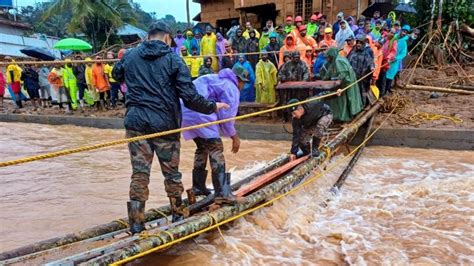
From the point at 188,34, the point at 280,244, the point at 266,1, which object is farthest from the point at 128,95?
the point at 266,1

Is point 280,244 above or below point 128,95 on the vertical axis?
below

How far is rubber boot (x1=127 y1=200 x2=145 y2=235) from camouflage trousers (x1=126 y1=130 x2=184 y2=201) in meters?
0.04

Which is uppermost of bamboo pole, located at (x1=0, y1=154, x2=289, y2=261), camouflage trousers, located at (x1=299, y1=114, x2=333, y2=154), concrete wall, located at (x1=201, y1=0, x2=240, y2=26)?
concrete wall, located at (x1=201, y1=0, x2=240, y2=26)

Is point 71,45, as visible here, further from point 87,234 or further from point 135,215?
point 135,215

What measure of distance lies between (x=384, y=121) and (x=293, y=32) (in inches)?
116

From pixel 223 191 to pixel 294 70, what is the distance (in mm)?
5020

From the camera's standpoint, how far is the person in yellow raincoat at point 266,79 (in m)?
9.30

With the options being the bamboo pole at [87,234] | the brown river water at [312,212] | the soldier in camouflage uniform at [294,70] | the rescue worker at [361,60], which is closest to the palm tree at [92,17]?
the soldier in camouflage uniform at [294,70]

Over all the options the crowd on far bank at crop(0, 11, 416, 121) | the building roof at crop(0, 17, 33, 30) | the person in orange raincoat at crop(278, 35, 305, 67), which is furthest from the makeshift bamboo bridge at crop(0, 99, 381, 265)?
the building roof at crop(0, 17, 33, 30)

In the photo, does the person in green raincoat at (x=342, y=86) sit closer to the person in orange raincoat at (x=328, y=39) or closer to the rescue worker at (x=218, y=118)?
the person in orange raincoat at (x=328, y=39)

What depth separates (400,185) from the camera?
5.20m

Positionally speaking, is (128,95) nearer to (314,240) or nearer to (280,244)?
(280,244)

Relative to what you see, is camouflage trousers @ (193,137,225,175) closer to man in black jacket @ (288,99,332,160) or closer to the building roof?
man in black jacket @ (288,99,332,160)

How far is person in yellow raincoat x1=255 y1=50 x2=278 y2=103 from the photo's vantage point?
9297mm
